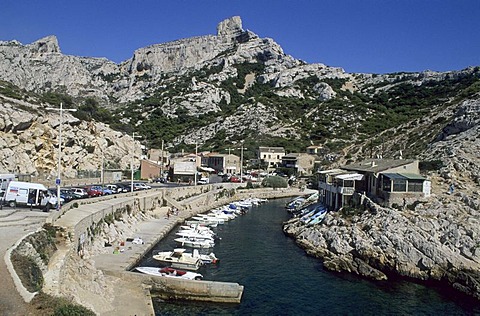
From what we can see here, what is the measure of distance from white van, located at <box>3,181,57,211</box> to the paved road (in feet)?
2.77

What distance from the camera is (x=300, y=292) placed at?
2481cm

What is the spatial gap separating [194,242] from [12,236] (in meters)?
17.9

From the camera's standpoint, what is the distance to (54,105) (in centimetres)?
6775

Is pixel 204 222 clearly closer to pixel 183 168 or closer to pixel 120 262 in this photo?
pixel 120 262

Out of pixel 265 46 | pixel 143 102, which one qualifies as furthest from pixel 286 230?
pixel 265 46

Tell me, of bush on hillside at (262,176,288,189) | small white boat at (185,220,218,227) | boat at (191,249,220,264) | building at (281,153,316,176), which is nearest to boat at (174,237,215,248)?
boat at (191,249,220,264)

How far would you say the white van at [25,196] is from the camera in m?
27.9

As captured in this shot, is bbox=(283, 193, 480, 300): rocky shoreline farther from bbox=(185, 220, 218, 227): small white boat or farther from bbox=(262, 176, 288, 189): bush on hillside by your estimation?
bbox=(262, 176, 288, 189): bush on hillside

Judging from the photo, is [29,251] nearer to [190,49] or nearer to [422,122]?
[422,122]

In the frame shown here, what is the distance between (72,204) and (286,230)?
21423mm

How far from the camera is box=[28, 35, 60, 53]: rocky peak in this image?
153 meters

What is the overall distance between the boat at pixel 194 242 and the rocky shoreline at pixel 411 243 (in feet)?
26.9

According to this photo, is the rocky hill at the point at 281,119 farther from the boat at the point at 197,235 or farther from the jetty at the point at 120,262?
the jetty at the point at 120,262

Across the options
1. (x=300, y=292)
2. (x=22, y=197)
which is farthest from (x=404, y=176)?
(x=22, y=197)
